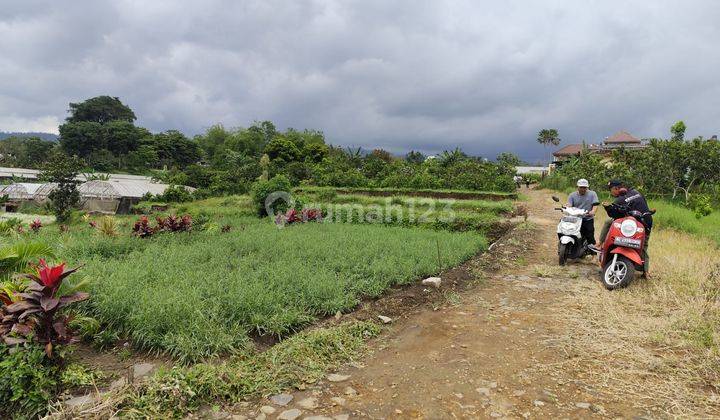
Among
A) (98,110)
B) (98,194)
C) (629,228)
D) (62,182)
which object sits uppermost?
(98,110)

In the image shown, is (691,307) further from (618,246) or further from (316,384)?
(316,384)

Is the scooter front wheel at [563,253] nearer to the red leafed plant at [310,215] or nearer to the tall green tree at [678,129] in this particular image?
the red leafed plant at [310,215]

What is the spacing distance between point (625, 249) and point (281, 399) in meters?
4.72

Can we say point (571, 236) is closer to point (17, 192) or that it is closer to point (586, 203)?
point (586, 203)

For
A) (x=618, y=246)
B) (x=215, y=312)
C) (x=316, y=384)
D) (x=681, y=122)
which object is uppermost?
(x=681, y=122)

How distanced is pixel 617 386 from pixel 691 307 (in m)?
1.99

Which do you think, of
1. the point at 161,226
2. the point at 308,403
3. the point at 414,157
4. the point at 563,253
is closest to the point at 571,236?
the point at 563,253

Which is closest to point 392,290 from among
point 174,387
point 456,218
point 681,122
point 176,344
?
point 176,344

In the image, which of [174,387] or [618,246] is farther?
[618,246]

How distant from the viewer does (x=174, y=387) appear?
283 cm

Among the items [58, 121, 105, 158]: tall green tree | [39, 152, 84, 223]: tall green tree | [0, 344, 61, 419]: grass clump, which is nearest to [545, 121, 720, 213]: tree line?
[0, 344, 61, 419]: grass clump

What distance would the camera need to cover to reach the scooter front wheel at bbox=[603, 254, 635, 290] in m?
5.22

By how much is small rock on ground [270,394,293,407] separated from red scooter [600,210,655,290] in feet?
14.5

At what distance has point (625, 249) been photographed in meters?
5.36
